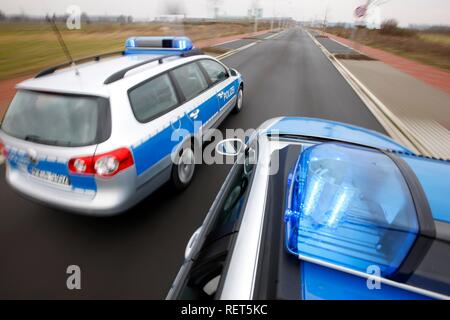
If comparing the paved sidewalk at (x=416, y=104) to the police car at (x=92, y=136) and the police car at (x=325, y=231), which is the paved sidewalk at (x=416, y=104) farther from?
the police car at (x=92, y=136)

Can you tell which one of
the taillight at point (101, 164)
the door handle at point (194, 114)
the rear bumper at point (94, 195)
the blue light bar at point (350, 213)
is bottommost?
the rear bumper at point (94, 195)

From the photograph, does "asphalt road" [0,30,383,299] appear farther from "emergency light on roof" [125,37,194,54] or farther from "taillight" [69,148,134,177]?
"emergency light on roof" [125,37,194,54]

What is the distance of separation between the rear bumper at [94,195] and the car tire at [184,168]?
79 cm

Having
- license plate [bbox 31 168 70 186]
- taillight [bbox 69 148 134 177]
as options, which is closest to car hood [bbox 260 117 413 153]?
taillight [bbox 69 148 134 177]

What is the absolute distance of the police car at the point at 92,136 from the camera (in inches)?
97.2

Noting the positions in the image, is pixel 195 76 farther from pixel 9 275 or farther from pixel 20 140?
pixel 9 275

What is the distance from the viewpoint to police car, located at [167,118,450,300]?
113 cm

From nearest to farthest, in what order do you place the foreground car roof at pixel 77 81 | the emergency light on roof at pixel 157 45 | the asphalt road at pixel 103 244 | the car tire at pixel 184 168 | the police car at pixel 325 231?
the police car at pixel 325 231 → the asphalt road at pixel 103 244 → the foreground car roof at pixel 77 81 → the car tire at pixel 184 168 → the emergency light on roof at pixel 157 45

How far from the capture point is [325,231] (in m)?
1.38

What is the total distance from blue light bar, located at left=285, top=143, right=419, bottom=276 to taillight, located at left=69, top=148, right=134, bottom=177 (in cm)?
165

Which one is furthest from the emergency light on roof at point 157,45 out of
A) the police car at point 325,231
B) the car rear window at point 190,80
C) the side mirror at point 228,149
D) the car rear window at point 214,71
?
the police car at point 325,231

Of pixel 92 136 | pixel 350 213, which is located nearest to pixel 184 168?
pixel 92 136
